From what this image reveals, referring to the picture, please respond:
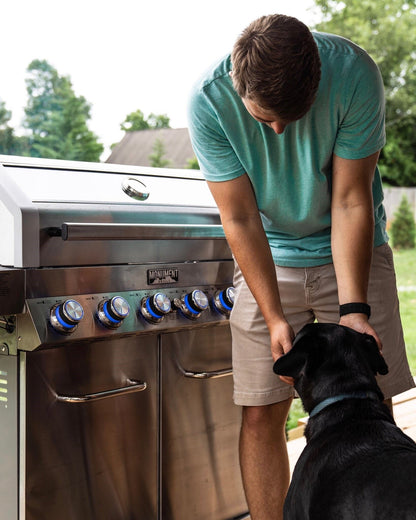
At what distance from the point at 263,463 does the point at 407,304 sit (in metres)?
4.50

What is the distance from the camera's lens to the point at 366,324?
1582mm

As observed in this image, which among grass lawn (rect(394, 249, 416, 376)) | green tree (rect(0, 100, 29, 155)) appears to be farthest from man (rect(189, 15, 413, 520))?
grass lawn (rect(394, 249, 416, 376))

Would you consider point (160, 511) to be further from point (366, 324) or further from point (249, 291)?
point (366, 324)

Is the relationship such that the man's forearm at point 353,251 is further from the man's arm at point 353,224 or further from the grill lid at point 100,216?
the grill lid at point 100,216

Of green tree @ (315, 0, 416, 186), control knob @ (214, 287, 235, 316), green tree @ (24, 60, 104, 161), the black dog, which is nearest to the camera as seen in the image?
the black dog

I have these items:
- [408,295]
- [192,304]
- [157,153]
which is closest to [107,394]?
[192,304]

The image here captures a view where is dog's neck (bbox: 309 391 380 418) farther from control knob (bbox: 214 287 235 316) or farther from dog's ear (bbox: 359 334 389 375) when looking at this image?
control knob (bbox: 214 287 235 316)

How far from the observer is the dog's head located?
1373mm

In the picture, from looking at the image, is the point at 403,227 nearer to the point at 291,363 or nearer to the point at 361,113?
the point at 361,113

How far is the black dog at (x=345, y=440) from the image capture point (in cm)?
112

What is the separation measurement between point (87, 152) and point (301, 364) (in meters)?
2.10

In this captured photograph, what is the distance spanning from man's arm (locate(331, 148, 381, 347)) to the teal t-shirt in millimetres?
34

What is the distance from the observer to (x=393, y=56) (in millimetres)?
8703

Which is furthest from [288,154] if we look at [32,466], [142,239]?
[32,466]
